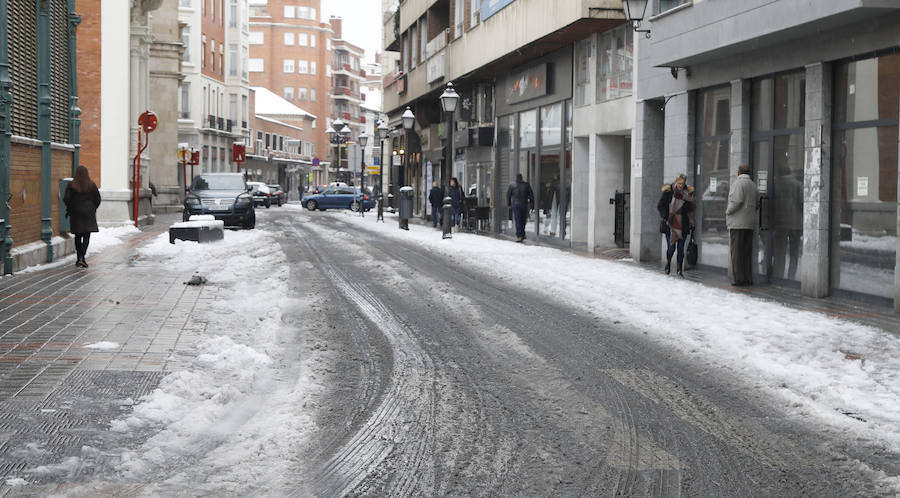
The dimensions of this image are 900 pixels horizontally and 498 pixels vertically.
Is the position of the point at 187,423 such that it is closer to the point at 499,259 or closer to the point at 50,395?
the point at 50,395

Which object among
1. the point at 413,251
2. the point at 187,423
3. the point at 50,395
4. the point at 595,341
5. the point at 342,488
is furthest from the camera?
the point at 413,251

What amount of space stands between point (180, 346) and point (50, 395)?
2.09 metres

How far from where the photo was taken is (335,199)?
64750 mm

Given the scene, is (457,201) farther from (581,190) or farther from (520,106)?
(581,190)

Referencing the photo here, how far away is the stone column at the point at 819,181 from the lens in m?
14.7

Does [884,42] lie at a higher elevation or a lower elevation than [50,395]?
higher

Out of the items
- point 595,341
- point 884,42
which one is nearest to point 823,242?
point 884,42

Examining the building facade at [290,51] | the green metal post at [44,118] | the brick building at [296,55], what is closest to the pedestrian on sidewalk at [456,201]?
the green metal post at [44,118]

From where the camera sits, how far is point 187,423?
6195 millimetres

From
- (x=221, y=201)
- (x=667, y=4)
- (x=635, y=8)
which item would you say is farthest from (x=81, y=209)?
(x=221, y=201)

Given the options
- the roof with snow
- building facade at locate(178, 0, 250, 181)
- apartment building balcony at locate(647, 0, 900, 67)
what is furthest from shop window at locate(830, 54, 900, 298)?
the roof with snow

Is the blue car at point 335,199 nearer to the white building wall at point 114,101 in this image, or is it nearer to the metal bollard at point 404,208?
the metal bollard at point 404,208

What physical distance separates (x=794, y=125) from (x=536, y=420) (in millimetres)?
10720

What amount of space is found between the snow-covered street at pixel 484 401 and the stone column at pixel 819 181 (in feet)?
5.77
